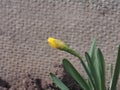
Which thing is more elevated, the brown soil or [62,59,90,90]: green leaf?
[62,59,90,90]: green leaf

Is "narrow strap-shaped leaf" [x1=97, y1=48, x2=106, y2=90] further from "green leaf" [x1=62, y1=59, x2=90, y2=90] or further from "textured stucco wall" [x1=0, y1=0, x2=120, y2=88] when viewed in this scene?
"textured stucco wall" [x1=0, y1=0, x2=120, y2=88]

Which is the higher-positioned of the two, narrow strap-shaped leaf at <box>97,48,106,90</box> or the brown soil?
narrow strap-shaped leaf at <box>97,48,106,90</box>

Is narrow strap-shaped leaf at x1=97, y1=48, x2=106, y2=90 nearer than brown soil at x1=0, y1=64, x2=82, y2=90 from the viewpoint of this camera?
Yes

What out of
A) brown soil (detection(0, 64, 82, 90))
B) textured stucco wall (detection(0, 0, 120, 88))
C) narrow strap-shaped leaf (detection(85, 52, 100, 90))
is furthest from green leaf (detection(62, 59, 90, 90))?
textured stucco wall (detection(0, 0, 120, 88))

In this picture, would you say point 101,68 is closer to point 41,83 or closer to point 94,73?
point 94,73

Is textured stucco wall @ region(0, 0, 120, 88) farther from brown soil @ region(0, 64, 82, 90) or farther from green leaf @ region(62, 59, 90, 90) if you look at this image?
green leaf @ region(62, 59, 90, 90)

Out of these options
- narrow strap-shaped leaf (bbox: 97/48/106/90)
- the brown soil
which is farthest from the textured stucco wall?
narrow strap-shaped leaf (bbox: 97/48/106/90)

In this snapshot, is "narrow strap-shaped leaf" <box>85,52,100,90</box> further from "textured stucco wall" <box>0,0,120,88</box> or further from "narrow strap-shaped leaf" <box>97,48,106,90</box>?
"textured stucco wall" <box>0,0,120,88</box>

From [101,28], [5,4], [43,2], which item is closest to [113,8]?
[101,28]
